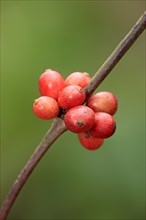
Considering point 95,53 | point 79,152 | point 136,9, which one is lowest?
point 79,152

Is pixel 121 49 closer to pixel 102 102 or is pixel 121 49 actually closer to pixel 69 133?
pixel 102 102

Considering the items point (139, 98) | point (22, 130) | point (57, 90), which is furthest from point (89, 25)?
point (57, 90)

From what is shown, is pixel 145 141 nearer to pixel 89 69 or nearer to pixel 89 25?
pixel 89 69

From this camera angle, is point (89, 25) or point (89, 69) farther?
point (89, 25)

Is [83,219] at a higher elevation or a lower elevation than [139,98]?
lower

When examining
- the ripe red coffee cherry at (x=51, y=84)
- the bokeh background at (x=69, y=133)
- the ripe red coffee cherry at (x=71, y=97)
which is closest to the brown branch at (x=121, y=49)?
the ripe red coffee cherry at (x=71, y=97)

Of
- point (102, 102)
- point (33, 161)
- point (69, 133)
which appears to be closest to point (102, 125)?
point (102, 102)

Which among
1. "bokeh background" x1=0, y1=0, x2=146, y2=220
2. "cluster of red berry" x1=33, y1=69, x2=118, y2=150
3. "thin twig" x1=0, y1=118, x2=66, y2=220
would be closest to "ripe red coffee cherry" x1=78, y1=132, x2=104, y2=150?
"cluster of red berry" x1=33, y1=69, x2=118, y2=150

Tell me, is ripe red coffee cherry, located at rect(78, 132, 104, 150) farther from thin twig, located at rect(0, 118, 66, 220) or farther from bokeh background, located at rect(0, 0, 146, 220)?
bokeh background, located at rect(0, 0, 146, 220)
